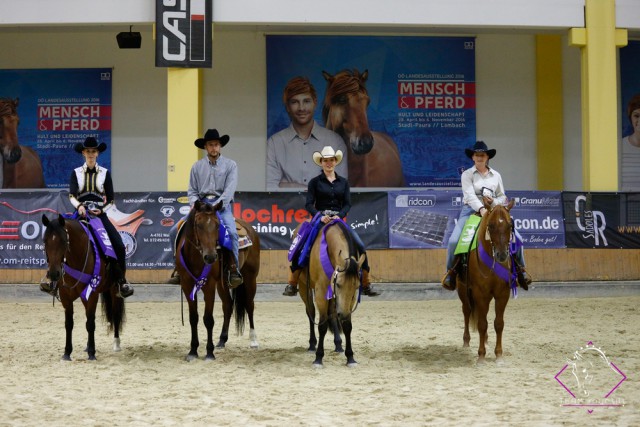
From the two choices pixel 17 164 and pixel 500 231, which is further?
pixel 17 164

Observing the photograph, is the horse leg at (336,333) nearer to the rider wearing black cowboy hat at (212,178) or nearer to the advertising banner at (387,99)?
the rider wearing black cowboy hat at (212,178)

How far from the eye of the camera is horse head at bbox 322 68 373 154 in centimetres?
1980

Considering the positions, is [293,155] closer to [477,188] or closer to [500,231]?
[477,188]

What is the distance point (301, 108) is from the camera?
1984 cm

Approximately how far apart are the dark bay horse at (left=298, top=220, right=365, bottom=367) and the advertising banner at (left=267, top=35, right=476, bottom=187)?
35.9ft

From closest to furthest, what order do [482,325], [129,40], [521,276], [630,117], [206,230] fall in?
[206,230] → [482,325] → [521,276] → [129,40] → [630,117]

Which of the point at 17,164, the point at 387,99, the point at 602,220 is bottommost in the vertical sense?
the point at 602,220

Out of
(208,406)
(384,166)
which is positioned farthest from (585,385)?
(384,166)

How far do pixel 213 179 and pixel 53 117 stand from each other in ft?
38.0

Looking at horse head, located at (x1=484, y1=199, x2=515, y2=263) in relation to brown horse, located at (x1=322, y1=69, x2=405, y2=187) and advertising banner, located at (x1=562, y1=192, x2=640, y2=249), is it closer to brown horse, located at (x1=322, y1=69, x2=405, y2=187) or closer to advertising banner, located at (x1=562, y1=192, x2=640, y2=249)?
advertising banner, located at (x1=562, y1=192, x2=640, y2=249)

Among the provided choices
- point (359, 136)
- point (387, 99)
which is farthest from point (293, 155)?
point (387, 99)

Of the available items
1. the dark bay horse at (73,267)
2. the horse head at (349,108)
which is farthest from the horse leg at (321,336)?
the horse head at (349,108)

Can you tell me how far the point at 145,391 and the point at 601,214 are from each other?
1131cm

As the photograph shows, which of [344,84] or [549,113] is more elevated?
[344,84]
